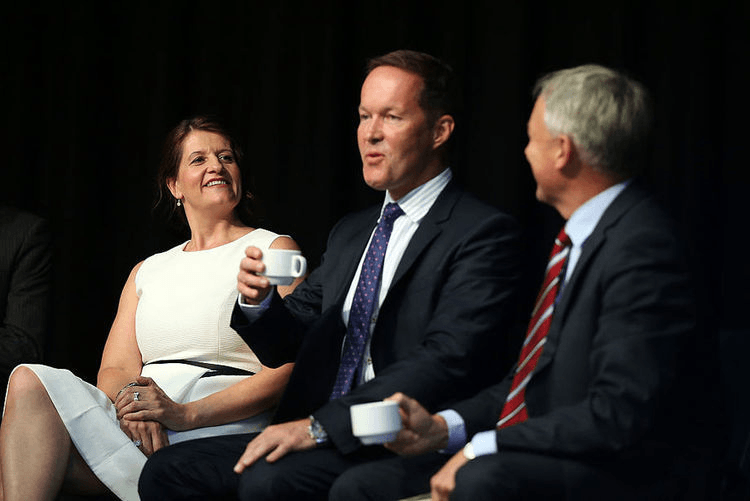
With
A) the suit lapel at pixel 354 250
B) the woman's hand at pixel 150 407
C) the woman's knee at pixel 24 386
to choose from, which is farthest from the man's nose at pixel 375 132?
the woman's knee at pixel 24 386

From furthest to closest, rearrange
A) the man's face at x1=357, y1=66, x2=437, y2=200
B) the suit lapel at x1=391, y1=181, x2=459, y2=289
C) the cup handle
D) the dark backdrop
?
the dark backdrop < the man's face at x1=357, y1=66, x2=437, y2=200 < the suit lapel at x1=391, y1=181, x2=459, y2=289 < the cup handle

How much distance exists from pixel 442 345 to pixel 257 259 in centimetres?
45

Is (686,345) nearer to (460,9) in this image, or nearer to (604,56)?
(604,56)

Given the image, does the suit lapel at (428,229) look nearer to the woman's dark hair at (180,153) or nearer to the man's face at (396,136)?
the man's face at (396,136)

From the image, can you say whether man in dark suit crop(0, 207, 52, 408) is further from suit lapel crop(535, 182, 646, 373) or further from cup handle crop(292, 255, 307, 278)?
suit lapel crop(535, 182, 646, 373)

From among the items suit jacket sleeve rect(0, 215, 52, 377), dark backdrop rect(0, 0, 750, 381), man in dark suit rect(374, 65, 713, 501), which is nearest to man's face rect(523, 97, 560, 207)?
man in dark suit rect(374, 65, 713, 501)

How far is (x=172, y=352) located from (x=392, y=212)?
864mm

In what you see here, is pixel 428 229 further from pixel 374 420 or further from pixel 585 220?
pixel 374 420

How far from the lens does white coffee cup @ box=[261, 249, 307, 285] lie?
2240 millimetres

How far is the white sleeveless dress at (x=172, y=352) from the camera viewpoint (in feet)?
9.11

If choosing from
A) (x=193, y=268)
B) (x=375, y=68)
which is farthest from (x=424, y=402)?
(x=193, y=268)

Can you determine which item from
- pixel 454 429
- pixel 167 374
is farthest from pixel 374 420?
pixel 167 374

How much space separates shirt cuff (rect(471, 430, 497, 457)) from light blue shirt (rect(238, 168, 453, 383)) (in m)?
0.64

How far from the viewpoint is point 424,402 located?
2.25 metres
